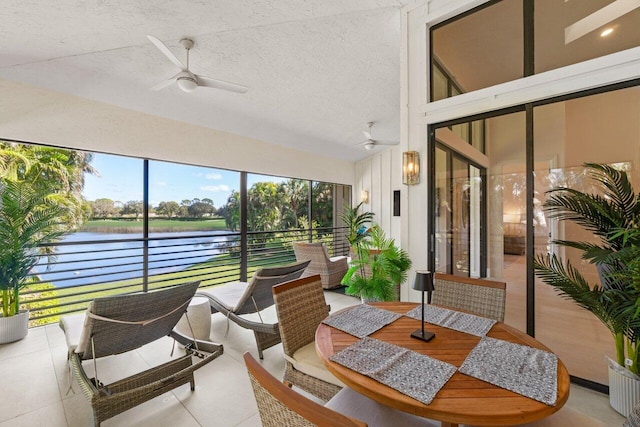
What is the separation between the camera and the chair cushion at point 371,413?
1304mm

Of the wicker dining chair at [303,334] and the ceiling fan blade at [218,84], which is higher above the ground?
the ceiling fan blade at [218,84]

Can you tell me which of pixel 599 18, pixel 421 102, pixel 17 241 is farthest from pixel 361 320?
pixel 17 241

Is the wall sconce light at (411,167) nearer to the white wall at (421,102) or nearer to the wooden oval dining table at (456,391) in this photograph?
the white wall at (421,102)

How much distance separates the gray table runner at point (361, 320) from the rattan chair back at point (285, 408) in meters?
0.80

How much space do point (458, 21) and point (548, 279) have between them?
2738 millimetres

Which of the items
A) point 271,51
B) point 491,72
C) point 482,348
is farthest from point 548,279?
point 271,51

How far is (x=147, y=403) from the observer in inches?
88.2

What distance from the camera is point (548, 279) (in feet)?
7.36

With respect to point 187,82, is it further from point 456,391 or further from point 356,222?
point 356,222

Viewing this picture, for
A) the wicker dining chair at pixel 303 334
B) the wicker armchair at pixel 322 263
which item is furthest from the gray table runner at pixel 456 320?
the wicker armchair at pixel 322 263

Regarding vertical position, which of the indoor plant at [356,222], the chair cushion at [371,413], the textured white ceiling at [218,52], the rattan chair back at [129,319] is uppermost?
the textured white ceiling at [218,52]

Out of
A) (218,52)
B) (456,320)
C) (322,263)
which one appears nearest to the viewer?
(456,320)

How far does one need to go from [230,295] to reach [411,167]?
Answer: 2713mm

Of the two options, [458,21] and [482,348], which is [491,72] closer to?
[458,21]
